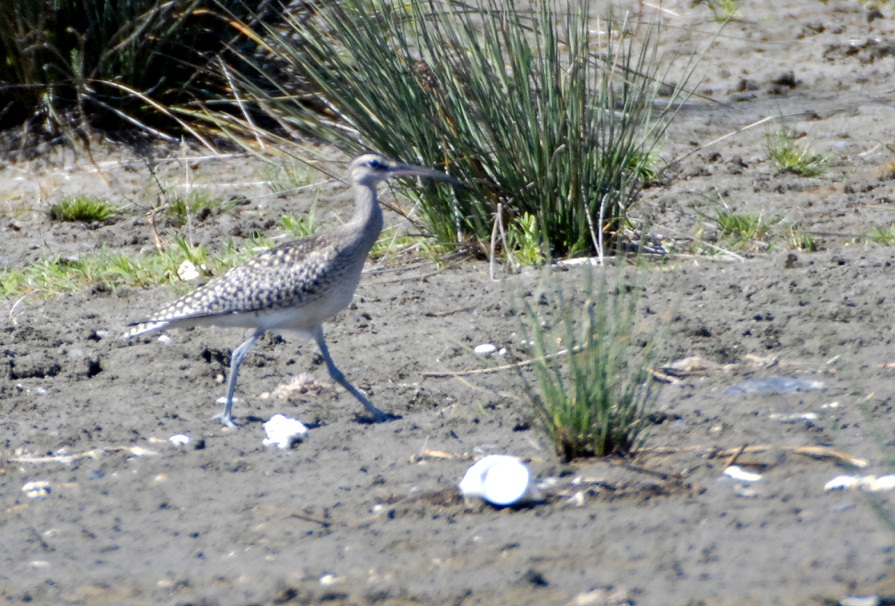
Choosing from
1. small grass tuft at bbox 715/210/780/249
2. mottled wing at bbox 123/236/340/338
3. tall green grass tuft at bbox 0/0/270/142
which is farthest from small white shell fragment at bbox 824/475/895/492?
tall green grass tuft at bbox 0/0/270/142

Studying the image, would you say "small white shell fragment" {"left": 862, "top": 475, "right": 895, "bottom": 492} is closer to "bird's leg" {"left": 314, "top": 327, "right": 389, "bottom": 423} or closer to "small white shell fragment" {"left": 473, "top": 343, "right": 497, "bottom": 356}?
"bird's leg" {"left": 314, "top": 327, "right": 389, "bottom": 423}

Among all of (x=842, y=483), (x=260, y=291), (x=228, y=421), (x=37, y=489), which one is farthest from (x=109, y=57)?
(x=842, y=483)

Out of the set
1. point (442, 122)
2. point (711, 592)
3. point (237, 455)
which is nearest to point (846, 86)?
point (442, 122)

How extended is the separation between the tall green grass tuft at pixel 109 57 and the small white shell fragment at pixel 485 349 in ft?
13.5

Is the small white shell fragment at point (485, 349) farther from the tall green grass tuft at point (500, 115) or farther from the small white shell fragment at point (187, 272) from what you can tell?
the small white shell fragment at point (187, 272)

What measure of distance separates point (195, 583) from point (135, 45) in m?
6.34

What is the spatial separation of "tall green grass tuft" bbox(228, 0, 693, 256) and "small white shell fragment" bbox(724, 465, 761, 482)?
95.4 inches

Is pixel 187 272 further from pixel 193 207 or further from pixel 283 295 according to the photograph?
pixel 283 295

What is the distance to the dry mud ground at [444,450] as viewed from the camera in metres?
3.00

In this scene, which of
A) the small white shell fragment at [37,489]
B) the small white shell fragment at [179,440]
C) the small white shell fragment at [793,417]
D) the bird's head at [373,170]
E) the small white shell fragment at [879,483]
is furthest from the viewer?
the bird's head at [373,170]

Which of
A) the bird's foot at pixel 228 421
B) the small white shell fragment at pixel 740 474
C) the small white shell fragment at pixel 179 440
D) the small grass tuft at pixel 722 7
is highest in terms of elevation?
the small grass tuft at pixel 722 7

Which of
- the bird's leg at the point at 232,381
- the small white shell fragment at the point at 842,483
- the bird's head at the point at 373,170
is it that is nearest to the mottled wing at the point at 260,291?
the bird's leg at the point at 232,381

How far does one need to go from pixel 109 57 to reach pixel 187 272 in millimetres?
2933

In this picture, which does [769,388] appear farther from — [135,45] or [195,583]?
[135,45]
